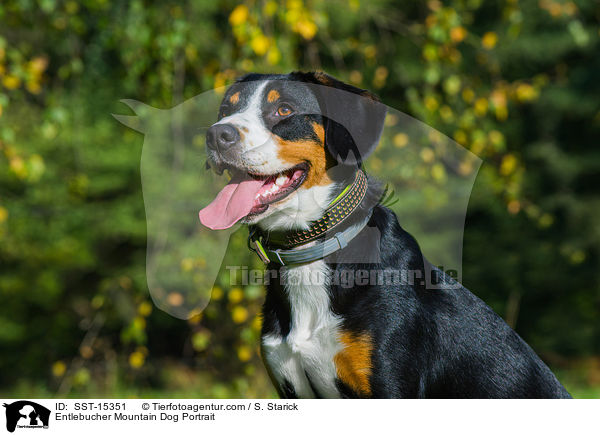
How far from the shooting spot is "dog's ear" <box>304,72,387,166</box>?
75.1 inches

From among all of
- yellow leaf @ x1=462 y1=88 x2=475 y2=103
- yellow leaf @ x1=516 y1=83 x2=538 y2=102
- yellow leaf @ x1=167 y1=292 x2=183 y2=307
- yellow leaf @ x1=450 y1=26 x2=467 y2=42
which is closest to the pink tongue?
yellow leaf @ x1=167 y1=292 x2=183 y2=307

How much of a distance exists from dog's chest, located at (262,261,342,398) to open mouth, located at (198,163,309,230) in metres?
0.30

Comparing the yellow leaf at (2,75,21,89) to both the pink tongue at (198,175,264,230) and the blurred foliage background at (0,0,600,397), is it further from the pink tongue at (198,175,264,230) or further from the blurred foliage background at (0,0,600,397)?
the blurred foliage background at (0,0,600,397)

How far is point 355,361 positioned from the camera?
6.18 ft

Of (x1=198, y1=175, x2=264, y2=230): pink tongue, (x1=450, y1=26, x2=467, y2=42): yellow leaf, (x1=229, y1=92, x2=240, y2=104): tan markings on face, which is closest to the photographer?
(x1=198, y1=175, x2=264, y2=230): pink tongue

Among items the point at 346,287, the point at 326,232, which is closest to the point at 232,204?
the point at 326,232

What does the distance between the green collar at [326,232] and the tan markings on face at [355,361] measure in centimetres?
28

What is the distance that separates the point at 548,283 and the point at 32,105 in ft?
31.4

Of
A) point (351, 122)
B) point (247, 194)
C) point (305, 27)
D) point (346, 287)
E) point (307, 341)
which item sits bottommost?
point (307, 341)

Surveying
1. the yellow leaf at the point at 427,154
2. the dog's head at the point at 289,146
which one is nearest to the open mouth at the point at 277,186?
the dog's head at the point at 289,146

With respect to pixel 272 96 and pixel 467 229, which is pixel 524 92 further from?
pixel 467 229

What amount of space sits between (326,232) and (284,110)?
491mm

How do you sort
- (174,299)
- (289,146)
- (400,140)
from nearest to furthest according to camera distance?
(289,146), (174,299), (400,140)
